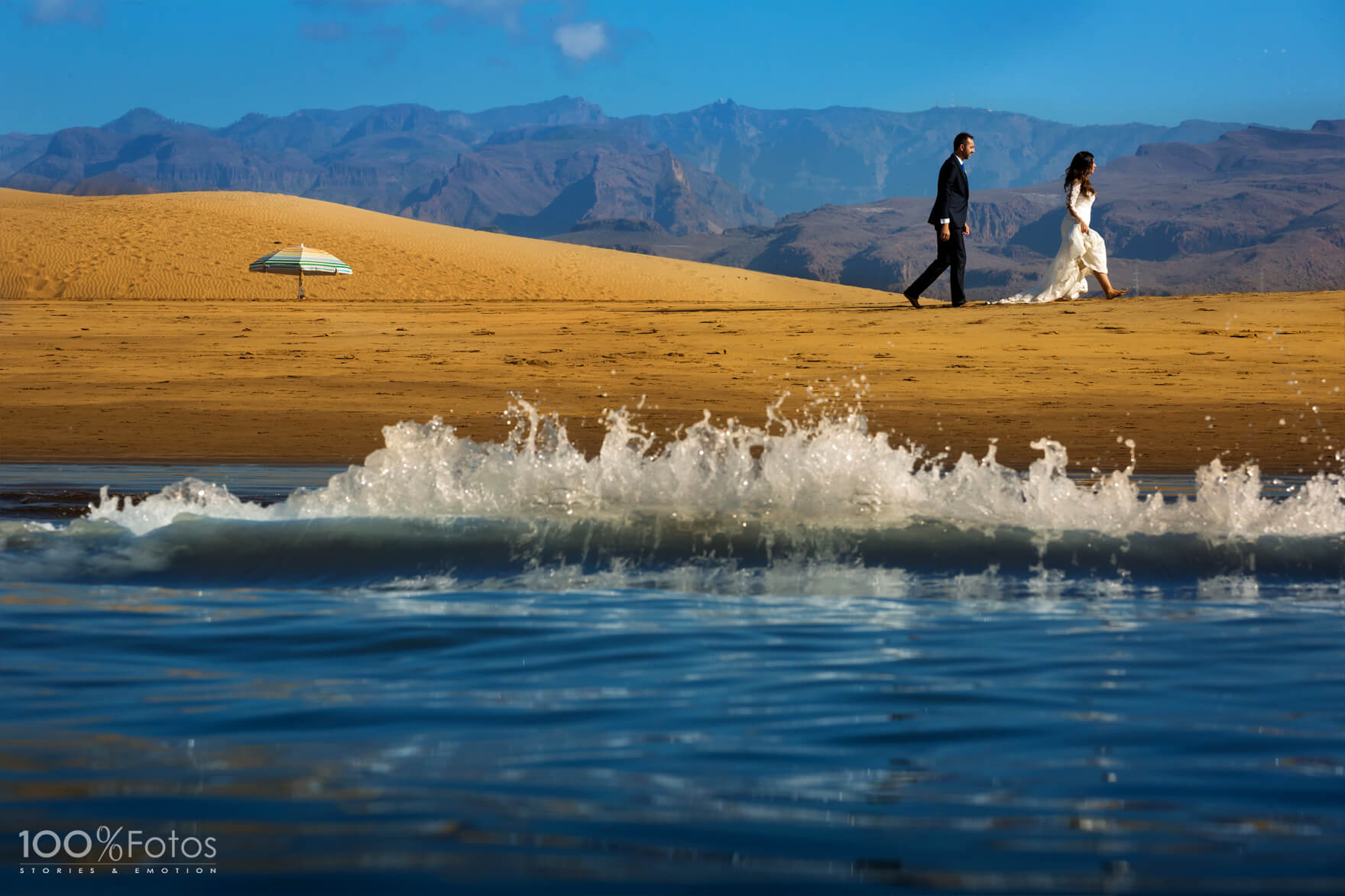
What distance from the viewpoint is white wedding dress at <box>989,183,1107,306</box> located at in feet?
44.3

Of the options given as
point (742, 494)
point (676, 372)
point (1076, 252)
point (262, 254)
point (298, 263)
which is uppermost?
point (262, 254)

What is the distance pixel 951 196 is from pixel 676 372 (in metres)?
3.42

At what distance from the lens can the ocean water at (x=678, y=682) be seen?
2273 mm

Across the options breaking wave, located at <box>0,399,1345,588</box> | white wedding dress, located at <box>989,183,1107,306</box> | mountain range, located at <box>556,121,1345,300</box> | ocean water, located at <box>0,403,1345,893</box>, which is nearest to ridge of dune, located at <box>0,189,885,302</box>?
white wedding dress, located at <box>989,183,1107,306</box>

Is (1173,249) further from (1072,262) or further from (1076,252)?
(1076,252)

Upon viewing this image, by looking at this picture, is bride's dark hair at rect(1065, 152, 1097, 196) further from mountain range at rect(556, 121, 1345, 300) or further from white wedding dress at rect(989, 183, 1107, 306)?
mountain range at rect(556, 121, 1345, 300)

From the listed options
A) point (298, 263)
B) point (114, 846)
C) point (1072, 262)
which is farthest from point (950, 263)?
point (298, 263)

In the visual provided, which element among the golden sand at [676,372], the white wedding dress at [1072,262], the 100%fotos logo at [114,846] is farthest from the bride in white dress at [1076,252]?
the 100%fotos logo at [114,846]

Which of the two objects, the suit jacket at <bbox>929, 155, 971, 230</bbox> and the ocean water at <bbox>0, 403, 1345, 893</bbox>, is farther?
the suit jacket at <bbox>929, 155, 971, 230</bbox>

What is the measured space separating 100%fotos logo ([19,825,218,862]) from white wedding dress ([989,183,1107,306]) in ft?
40.6

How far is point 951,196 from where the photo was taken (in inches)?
542

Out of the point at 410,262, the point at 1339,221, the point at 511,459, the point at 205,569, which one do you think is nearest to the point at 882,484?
the point at 511,459

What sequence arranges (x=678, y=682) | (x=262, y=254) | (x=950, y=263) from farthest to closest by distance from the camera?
1. (x=262, y=254)
2. (x=950, y=263)
3. (x=678, y=682)

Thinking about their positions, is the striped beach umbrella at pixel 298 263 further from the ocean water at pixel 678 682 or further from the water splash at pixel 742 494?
the ocean water at pixel 678 682
